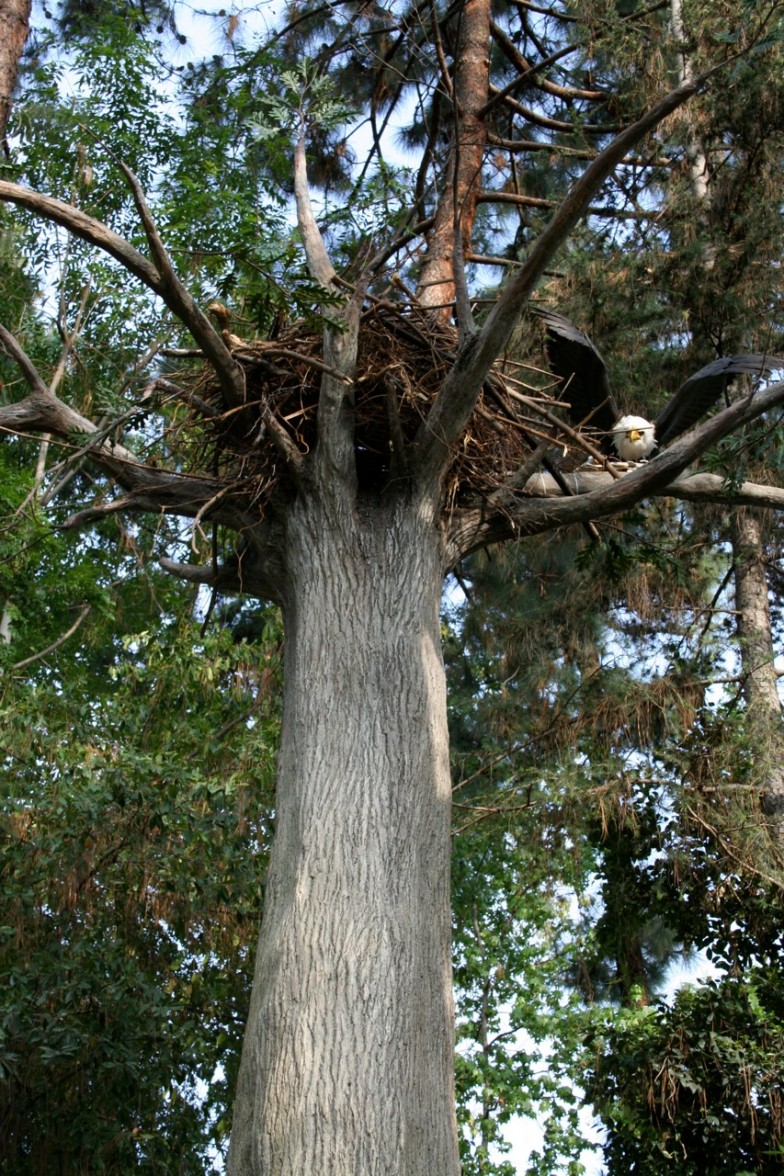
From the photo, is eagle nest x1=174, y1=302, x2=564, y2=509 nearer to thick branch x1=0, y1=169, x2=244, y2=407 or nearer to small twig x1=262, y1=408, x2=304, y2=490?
small twig x1=262, y1=408, x2=304, y2=490

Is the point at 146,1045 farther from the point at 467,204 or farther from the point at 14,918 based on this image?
the point at 467,204

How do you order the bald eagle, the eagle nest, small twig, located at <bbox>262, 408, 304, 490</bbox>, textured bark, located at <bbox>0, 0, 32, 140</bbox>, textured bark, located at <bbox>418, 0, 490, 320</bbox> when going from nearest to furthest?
1. small twig, located at <bbox>262, 408, 304, 490</bbox>
2. the eagle nest
3. the bald eagle
4. textured bark, located at <bbox>418, 0, 490, 320</bbox>
5. textured bark, located at <bbox>0, 0, 32, 140</bbox>

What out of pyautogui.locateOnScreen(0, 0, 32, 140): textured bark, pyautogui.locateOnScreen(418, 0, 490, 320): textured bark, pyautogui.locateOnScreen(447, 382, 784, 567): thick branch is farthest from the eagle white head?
pyautogui.locateOnScreen(0, 0, 32, 140): textured bark

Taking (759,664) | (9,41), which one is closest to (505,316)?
(759,664)

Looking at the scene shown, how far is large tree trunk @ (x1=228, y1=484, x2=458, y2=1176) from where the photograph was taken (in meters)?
2.77

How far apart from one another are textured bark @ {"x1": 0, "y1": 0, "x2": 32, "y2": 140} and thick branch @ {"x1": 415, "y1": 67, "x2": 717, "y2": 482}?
5.93m

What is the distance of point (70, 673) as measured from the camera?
984cm

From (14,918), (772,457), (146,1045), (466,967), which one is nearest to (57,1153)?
(146,1045)

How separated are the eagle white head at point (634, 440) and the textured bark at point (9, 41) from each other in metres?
5.62

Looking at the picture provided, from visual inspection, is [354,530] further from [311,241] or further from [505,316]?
[311,241]

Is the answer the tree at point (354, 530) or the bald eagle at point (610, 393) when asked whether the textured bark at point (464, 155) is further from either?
the bald eagle at point (610, 393)

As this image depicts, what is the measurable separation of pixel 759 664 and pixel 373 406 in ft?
13.1

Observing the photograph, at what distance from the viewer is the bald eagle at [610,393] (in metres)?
4.34

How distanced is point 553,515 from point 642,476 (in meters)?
0.37
